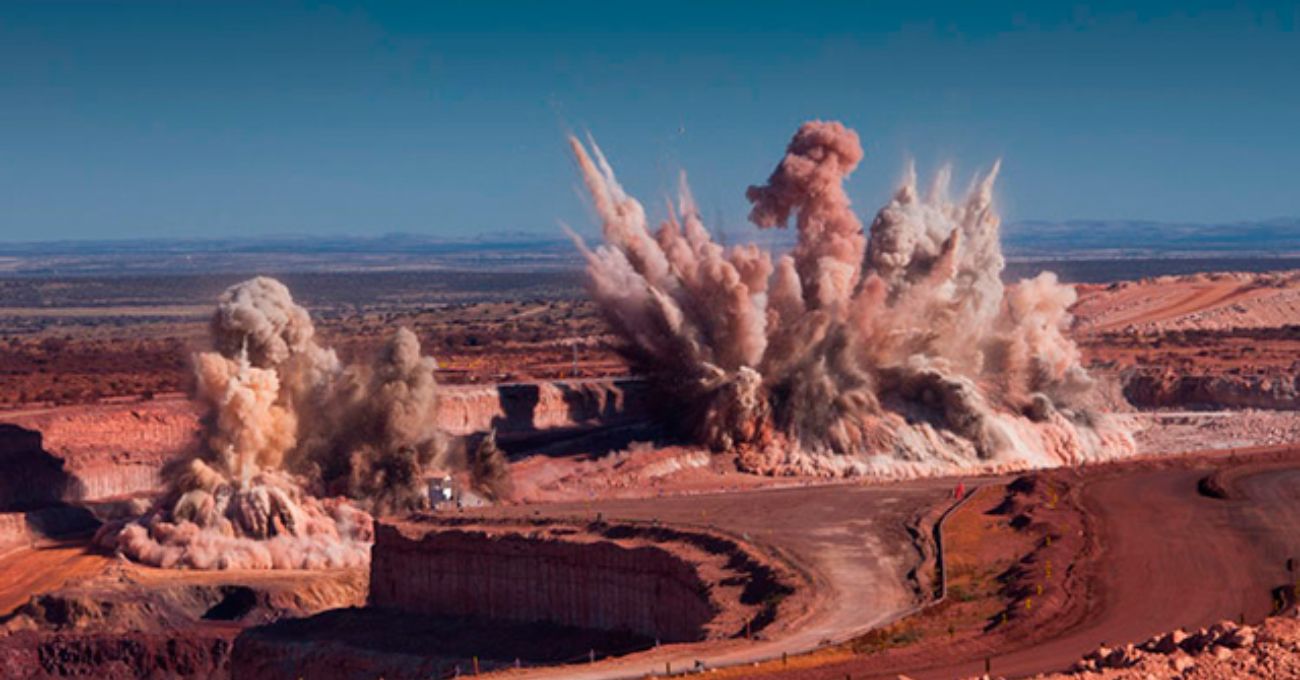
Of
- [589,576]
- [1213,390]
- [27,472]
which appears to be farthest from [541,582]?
[1213,390]

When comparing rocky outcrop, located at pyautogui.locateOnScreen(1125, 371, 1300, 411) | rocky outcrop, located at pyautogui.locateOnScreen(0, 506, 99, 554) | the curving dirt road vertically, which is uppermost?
the curving dirt road

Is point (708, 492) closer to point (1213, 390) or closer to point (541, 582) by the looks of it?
point (541, 582)

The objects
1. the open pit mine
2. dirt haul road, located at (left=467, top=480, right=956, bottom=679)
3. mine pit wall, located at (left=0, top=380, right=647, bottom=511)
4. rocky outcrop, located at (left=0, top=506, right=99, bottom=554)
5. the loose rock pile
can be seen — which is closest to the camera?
the loose rock pile

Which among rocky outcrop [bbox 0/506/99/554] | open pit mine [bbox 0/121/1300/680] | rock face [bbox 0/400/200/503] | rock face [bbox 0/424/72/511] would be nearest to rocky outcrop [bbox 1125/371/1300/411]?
open pit mine [bbox 0/121/1300/680]

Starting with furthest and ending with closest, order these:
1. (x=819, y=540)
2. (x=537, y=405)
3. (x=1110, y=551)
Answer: (x=537, y=405) → (x=819, y=540) → (x=1110, y=551)

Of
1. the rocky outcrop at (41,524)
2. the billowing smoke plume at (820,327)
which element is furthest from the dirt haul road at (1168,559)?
the rocky outcrop at (41,524)

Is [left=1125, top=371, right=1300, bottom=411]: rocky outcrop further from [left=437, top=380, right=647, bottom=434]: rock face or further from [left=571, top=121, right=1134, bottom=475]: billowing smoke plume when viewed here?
[left=437, top=380, right=647, bottom=434]: rock face
